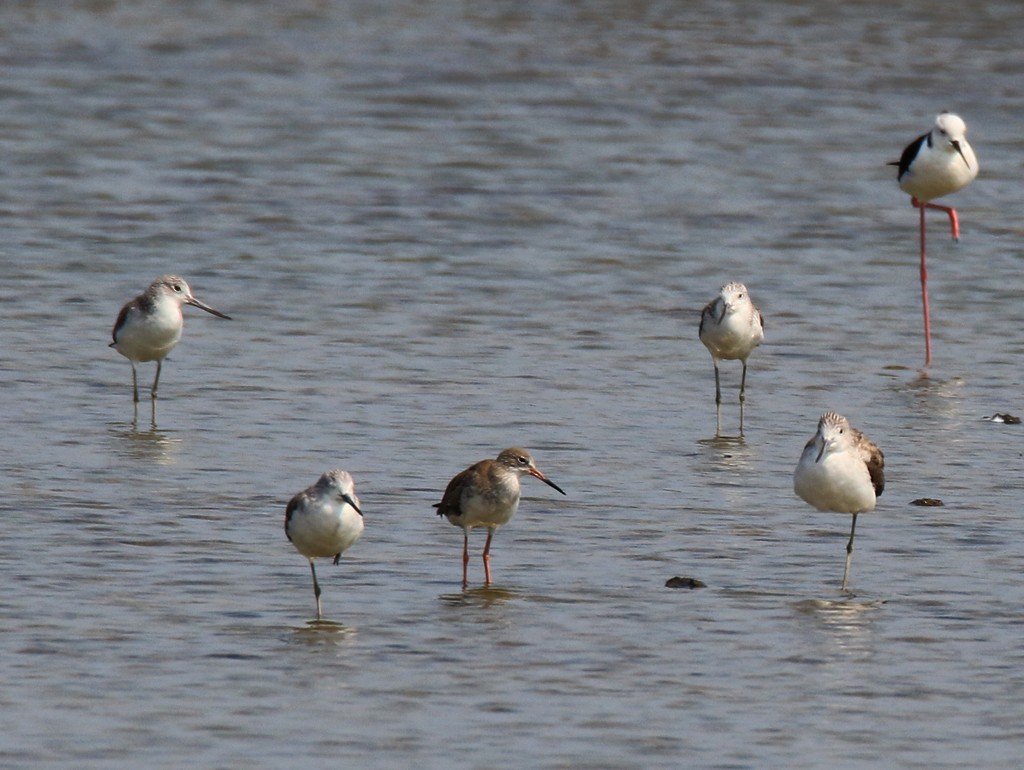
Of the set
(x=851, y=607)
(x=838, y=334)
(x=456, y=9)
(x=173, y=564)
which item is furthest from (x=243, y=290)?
(x=456, y=9)

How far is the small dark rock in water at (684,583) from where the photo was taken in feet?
35.6

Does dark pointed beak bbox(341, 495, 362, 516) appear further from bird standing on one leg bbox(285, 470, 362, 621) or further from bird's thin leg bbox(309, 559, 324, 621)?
bird's thin leg bbox(309, 559, 324, 621)

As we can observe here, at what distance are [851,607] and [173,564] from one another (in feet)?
11.3

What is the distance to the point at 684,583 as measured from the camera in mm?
10875

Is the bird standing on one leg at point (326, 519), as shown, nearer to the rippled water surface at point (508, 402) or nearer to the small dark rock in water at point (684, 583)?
the rippled water surface at point (508, 402)

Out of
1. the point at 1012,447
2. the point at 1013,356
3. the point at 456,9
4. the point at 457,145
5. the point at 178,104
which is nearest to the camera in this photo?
the point at 1012,447

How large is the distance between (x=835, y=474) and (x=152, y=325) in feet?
19.6

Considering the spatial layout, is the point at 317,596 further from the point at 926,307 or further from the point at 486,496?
the point at 926,307

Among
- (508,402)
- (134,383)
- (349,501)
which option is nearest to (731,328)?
(508,402)

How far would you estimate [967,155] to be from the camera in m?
18.1

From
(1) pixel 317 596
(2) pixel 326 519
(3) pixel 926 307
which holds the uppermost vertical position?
(3) pixel 926 307

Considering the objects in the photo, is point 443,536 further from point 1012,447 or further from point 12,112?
point 12,112

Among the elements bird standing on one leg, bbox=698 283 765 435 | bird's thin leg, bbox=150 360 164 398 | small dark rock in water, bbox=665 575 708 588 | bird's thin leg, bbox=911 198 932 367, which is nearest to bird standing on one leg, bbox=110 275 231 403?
bird's thin leg, bbox=150 360 164 398

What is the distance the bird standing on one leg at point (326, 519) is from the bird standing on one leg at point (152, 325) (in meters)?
4.87
